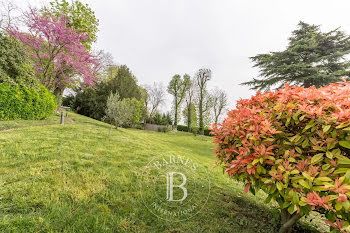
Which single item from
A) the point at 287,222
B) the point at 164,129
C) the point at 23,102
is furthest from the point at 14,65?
the point at 164,129

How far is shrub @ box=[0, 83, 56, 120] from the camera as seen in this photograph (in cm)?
704

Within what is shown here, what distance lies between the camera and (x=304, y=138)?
1.68 meters

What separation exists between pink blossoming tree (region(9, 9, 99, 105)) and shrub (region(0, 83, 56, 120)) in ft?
8.19

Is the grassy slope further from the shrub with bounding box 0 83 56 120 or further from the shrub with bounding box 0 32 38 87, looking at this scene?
the shrub with bounding box 0 32 38 87

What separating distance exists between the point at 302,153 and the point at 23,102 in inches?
430

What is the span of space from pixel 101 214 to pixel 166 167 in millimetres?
1976

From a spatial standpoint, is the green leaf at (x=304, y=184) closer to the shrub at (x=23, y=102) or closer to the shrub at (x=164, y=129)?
the shrub at (x=23, y=102)

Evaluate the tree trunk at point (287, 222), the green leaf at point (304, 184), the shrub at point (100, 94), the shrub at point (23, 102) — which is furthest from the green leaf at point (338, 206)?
the shrub at point (100, 94)

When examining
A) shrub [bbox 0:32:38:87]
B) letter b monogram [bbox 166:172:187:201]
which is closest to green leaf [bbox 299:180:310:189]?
letter b monogram [bbox 166:172:187:201]

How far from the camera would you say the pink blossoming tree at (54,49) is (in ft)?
31.8

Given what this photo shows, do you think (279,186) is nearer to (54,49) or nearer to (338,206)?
(338,206)

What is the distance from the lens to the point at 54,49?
10.3m

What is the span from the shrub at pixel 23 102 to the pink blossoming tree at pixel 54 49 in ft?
8.19

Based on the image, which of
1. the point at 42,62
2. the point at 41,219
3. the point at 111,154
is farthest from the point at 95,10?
the point at 41,219
